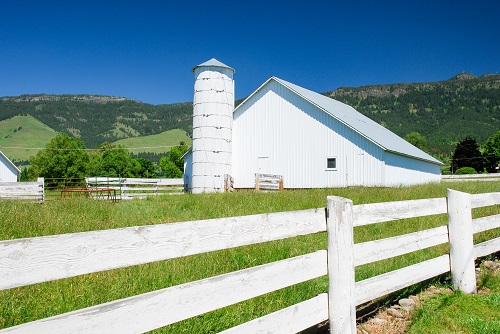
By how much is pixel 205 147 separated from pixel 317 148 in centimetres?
676

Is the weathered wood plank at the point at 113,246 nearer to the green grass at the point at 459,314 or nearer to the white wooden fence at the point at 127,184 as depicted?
the green grass at the point at 459,314

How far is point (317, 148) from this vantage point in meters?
24.3

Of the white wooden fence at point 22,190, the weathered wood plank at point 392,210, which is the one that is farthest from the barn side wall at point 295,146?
the weathered wood plank at point 392,210

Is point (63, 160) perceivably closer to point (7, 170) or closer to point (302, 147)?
point (7, 170)

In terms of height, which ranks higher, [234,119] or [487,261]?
[234,119]

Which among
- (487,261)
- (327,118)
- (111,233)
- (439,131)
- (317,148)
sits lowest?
(487,261)

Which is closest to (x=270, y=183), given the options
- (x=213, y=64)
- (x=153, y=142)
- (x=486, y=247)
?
(x=213, y=64)

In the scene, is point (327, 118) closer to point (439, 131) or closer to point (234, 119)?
point (234, 119)

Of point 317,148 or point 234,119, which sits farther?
point 234,119

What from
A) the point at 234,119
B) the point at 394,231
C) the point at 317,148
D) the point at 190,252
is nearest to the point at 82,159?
the point at 234,119

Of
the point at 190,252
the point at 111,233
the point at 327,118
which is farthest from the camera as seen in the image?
the point at 327,118

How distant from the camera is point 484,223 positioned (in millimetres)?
5809

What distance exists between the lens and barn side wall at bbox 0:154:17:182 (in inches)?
1748

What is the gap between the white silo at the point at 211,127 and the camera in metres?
24.6
